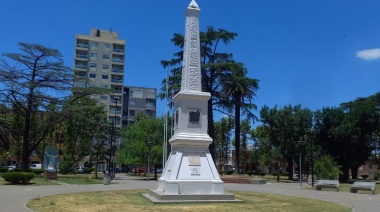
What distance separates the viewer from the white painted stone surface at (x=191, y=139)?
1838cm

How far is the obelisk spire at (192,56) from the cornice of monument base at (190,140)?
2.24 metres

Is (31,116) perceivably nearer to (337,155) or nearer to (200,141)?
(200,141)

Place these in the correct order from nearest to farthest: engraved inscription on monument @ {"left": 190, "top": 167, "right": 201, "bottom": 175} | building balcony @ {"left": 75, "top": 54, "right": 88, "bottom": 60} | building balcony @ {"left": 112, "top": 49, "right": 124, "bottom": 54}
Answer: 1. engraved inscription on monument @ {"left": 190, "top": 167, "right": 201, "bottom": 175}
2. building balcony @ {"left": 75, "top": 54, "right": 88, "bottom": 60}
3. building balcony @ {"left": 112, "top": 49, "right": 124, "bottom": 54}

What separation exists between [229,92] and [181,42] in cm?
1031

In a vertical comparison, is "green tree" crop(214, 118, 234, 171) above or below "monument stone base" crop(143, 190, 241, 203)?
above

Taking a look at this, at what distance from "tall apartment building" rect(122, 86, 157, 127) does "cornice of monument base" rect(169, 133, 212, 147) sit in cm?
8240

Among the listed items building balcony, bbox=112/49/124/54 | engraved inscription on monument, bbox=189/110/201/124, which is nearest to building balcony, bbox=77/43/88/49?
building balcony, bbox=112/49/124/54

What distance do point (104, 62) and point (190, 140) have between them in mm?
81120

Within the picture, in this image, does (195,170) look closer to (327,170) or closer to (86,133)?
(327,170)

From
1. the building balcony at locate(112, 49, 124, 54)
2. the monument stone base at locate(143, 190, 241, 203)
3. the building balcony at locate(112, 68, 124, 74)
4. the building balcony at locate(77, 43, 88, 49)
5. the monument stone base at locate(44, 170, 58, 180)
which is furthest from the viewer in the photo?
the building balcony at locate(112, 49, 124, 54)

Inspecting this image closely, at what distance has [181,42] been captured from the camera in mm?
45094

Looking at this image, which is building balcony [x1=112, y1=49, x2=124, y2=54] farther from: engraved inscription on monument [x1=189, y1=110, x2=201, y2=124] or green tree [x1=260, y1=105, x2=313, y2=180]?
engraved inscription on monument [x1=189, y1=110, x2=201, y2=124]

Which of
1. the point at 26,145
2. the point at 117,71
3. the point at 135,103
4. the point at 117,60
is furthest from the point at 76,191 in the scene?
the point at 135,103

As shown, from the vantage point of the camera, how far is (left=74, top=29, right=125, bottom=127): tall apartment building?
94625 mm
